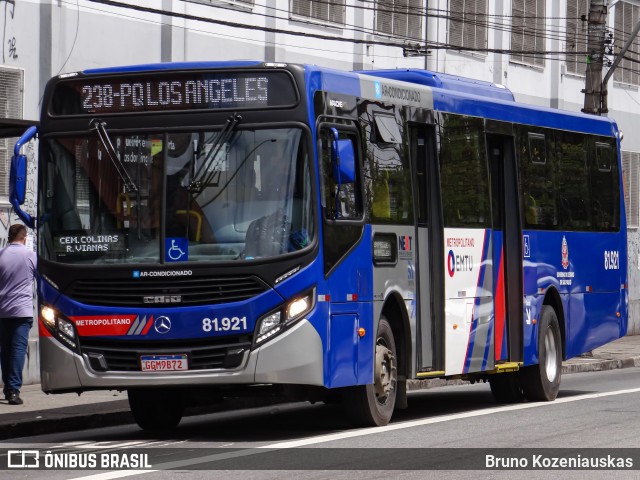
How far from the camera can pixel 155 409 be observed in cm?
1352

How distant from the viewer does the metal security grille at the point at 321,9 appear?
25844mm

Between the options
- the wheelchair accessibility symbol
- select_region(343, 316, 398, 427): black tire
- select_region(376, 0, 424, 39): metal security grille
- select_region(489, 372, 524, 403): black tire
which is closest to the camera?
the wheelchair accessibility symbol

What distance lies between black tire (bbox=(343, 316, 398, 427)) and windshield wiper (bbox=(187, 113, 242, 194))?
2.24 m

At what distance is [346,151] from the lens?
40.5 feet

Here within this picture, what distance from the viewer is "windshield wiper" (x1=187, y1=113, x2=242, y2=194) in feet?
39.3

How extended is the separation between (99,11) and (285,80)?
32.2 feet

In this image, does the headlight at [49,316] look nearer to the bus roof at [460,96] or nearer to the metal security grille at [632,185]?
the bus roof at [460,96]

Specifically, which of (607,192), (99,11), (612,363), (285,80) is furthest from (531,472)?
(612,363)

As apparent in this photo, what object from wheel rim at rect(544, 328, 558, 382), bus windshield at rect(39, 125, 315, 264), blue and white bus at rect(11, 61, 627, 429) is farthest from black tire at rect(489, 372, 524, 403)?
bus windshield at rect(39, 125, 315, 264)

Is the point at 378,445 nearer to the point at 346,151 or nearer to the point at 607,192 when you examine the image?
the point at 346,151

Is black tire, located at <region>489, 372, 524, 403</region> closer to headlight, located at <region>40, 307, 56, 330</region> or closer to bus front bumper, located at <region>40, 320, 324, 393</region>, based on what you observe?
bus front bumper, located at <region>40, 320, 324, 393</region>

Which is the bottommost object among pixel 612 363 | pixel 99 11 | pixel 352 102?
pixel 612 363

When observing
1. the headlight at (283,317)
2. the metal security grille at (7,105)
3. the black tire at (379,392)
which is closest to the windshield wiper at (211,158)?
the headlight at (283,317)

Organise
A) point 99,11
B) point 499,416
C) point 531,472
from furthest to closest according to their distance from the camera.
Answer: point 99,11
point 499,416
point 531,472
